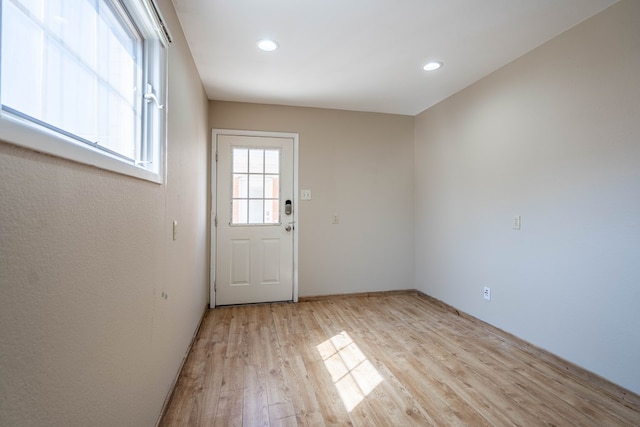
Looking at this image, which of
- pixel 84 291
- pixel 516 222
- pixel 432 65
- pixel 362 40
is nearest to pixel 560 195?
pixel 516 222

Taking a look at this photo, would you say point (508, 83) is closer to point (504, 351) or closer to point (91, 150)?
point (504, 351)

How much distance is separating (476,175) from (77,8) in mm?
3076

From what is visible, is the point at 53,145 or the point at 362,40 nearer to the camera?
the point at 53,145

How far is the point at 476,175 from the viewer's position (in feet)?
9.64

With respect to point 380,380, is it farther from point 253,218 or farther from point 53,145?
point 253,218

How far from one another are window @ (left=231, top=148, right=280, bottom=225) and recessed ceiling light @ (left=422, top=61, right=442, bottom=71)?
179cm

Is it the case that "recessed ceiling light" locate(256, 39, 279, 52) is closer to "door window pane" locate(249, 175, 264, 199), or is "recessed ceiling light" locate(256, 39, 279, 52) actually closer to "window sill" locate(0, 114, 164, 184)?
"door window pane" locate(249, 175, 264, 199)

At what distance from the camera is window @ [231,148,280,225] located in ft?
11.3

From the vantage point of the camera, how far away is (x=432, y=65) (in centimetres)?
259

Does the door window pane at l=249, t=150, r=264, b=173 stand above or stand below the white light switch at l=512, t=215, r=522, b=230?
above

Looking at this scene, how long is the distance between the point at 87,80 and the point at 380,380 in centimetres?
217

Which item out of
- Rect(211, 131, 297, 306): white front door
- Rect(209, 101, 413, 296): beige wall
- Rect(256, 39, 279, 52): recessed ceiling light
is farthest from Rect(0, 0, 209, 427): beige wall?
Rect(209, 101, 413, 296): beige wall

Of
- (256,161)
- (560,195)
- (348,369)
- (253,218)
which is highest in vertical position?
(256,161)

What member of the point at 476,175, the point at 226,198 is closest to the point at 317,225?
the point at 226,198
